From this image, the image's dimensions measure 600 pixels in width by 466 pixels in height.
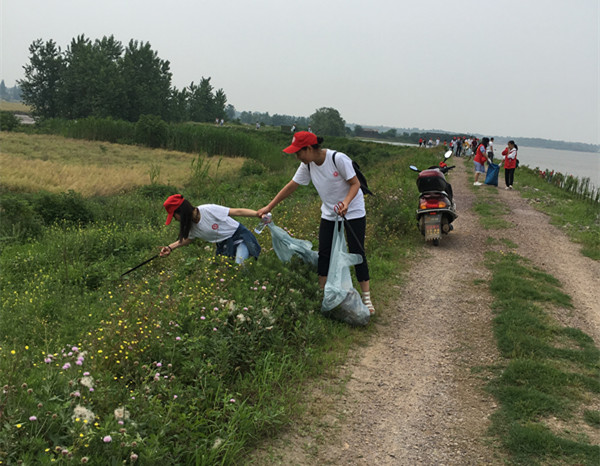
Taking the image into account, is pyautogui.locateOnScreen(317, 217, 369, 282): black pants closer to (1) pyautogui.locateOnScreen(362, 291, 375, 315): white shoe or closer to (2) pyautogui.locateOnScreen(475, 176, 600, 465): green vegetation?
(1) pyautogui.locateOnScreen(362, 291, 375, 315): white shoe

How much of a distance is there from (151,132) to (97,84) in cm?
2722

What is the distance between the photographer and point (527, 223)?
11.6 metres

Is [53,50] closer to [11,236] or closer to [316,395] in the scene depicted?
[11,236]

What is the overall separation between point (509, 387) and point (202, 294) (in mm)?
2811

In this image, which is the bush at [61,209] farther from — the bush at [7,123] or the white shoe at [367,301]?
the bush at [7,123]

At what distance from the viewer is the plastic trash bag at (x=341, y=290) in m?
5.20

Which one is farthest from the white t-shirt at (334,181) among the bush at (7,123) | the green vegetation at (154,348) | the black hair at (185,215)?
the bush at (7,123)

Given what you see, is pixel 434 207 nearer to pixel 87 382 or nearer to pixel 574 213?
pixel 574 213

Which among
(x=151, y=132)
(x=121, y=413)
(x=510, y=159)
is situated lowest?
(x=121, y=413)

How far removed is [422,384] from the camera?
4379 millimetres

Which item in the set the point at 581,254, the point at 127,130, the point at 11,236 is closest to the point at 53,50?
the point at 127,130

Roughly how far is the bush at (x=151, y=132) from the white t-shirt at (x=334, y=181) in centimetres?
3792

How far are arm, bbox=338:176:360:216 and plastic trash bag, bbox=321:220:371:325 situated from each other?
0.35 meters

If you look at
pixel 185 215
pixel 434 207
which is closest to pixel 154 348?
pixel 185 215
